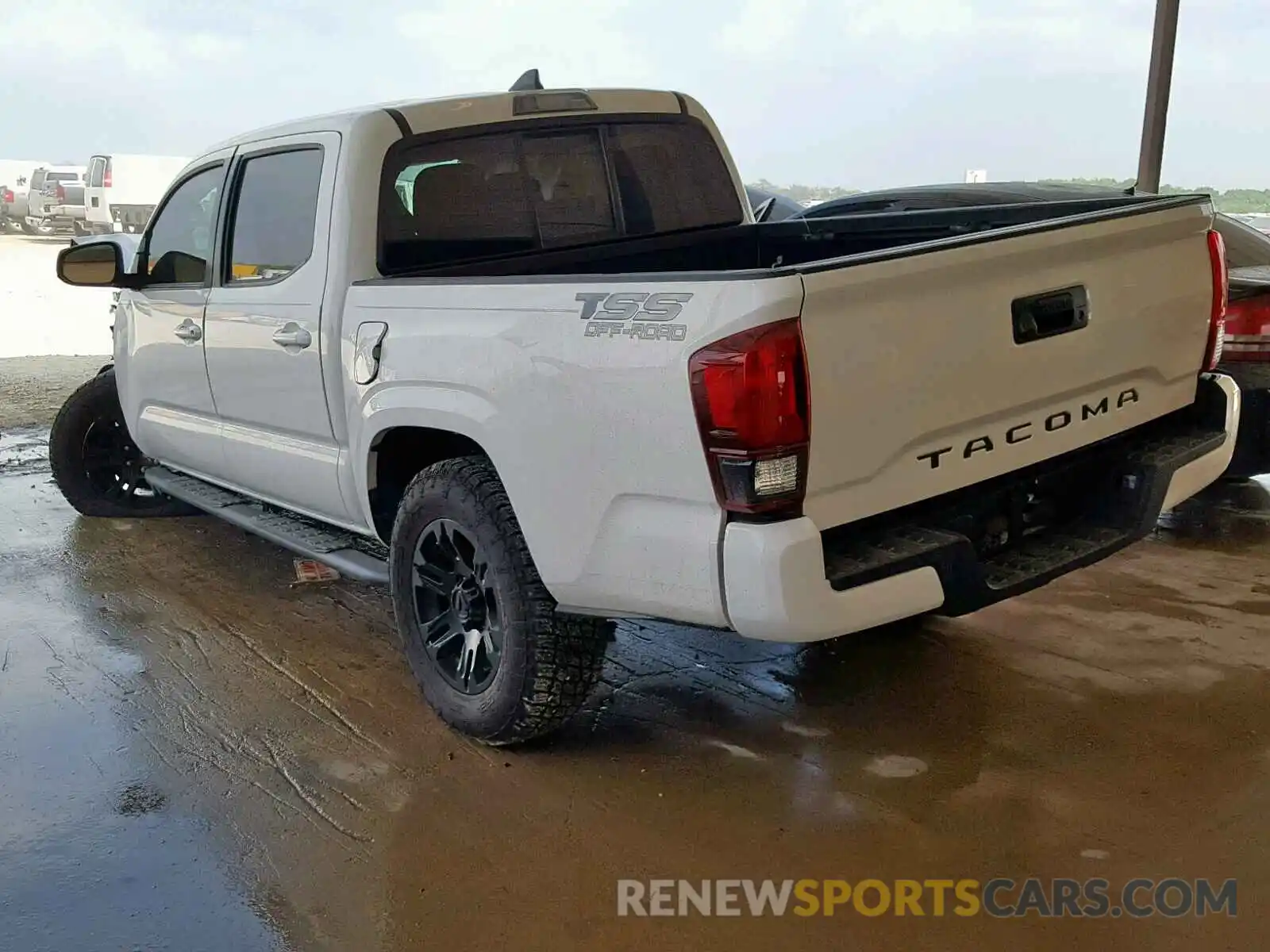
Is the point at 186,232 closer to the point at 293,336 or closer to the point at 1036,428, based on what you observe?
the point at 293,336

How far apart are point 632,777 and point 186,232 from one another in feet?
9.49

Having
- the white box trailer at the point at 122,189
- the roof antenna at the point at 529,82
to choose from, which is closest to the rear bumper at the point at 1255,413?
the roof antenna at the point at 529,82

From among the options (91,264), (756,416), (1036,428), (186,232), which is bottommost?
(1036,428)

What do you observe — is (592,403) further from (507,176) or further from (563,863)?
(507,176)

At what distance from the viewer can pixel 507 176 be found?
12.1 feet

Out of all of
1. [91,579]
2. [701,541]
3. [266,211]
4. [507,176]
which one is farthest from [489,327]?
[91,579]

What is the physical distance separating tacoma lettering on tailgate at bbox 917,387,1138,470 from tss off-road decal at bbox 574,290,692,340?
25.5 inches

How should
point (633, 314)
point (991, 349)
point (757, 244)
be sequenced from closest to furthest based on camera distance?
point (633, 314) → point (991, 349) → point (757, 244)

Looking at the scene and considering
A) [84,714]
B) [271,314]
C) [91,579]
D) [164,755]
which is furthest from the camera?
[91,579]

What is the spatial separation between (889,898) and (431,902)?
1001 mm

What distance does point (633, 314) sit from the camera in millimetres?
2473

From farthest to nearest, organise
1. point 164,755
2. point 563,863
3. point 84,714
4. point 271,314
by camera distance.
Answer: point 271,314
point 84,714
point 164,755
point 563,863

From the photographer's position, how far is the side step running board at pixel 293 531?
361cm

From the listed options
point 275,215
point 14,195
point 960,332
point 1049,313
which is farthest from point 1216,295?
point 14,195
